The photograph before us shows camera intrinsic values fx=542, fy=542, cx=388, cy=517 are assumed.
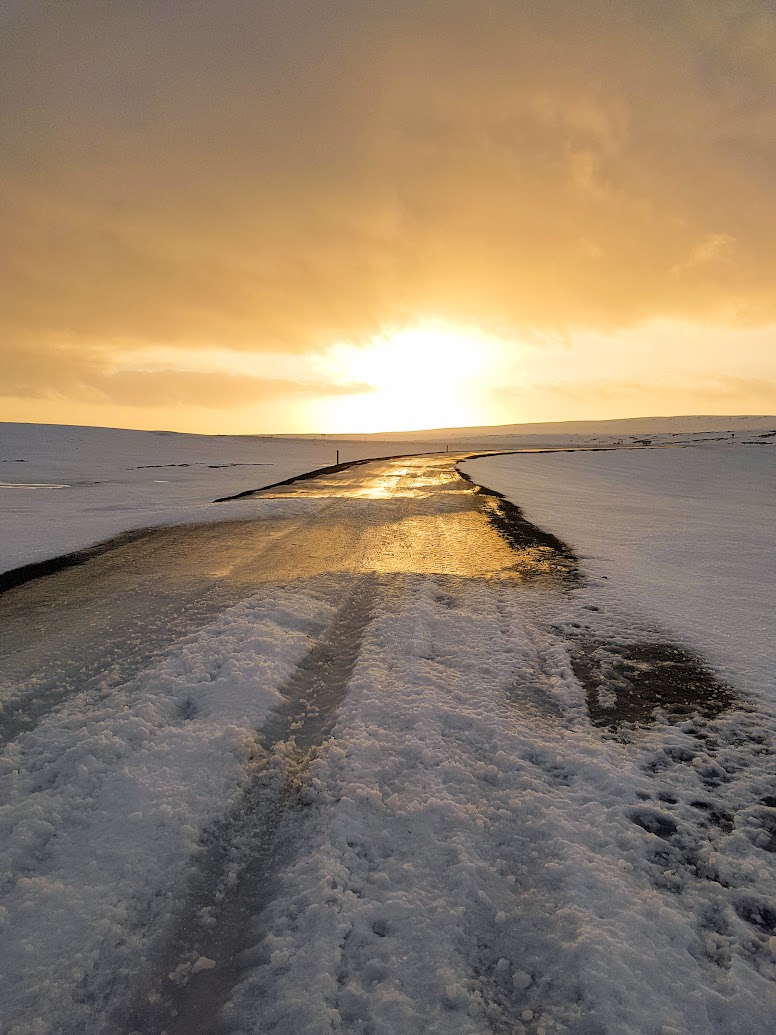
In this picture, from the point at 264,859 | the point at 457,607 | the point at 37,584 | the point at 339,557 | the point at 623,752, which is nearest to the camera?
the point at 264,859

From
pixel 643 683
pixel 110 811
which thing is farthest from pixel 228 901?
pixel 643 683

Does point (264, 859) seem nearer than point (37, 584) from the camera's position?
Yes

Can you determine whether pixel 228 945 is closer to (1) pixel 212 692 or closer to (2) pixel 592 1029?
(2) pixel 592 1029

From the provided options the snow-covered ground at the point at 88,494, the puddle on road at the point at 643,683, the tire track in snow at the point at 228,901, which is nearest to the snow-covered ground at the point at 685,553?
the puddle on road at the point at 643,683

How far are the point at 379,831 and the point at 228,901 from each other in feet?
2.24

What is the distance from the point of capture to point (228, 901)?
213 cm

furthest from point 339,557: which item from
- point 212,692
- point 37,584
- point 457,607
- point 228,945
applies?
point 228,945

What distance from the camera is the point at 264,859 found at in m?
2.34

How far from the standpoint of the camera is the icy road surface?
1.78 metres

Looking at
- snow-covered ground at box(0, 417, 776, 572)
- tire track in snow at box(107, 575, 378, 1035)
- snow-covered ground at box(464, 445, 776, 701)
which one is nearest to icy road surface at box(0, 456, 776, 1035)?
tire track in snow at box(107, 575, 378, 1035)

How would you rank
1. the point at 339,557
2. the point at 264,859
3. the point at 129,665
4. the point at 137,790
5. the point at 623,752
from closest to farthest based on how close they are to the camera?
the point at 264,859, the point at 137,790, the point at 623,752, the point at 129,665, the point at 339,557

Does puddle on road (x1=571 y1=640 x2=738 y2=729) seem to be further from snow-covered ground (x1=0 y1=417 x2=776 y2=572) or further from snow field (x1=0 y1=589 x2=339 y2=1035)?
snow-covered ground (x1=0 y1=417 x2=776 y2=572)

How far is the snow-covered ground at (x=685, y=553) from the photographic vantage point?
4906mm

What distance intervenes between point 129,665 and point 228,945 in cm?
264
